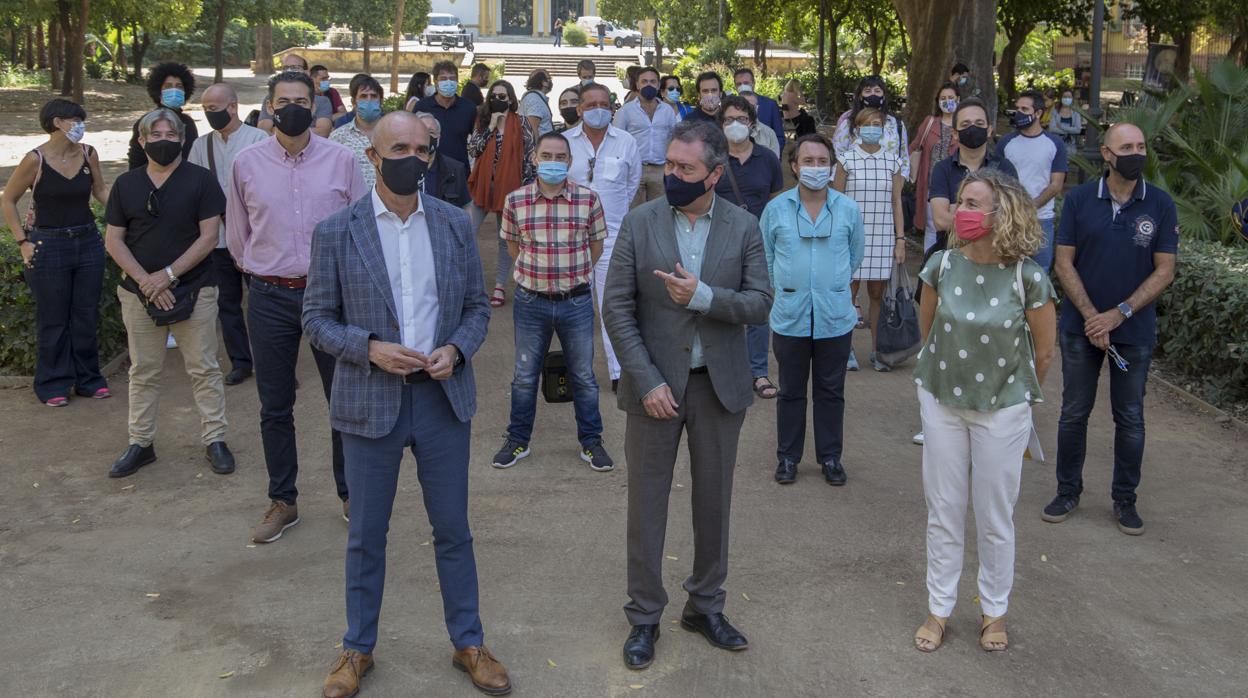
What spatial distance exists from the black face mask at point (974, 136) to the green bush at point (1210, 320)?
6.84 feet

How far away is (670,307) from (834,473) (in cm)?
262

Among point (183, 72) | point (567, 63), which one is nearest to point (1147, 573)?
point (183, 72)

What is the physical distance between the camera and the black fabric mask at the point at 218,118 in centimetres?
806

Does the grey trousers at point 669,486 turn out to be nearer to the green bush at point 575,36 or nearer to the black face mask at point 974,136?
the black face mask at point 974,136

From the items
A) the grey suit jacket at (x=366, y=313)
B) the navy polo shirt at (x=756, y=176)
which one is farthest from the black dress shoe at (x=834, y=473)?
the grey suit jacket at (x=366, y=313)

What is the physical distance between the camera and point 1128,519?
623 centimetres

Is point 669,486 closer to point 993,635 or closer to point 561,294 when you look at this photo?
point 993,635

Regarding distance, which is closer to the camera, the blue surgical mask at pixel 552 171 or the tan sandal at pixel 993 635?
the tan sandal at pixel 993 635

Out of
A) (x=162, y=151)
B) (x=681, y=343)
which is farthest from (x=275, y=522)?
(x=681, y=343)

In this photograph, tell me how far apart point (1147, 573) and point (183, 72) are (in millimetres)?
7489

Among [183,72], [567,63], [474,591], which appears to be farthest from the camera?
[567,63]

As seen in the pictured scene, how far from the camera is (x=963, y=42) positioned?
17719mm

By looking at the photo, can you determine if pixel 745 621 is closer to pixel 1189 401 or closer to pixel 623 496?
pixel 623 496

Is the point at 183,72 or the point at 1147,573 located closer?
the point at 1147,573
